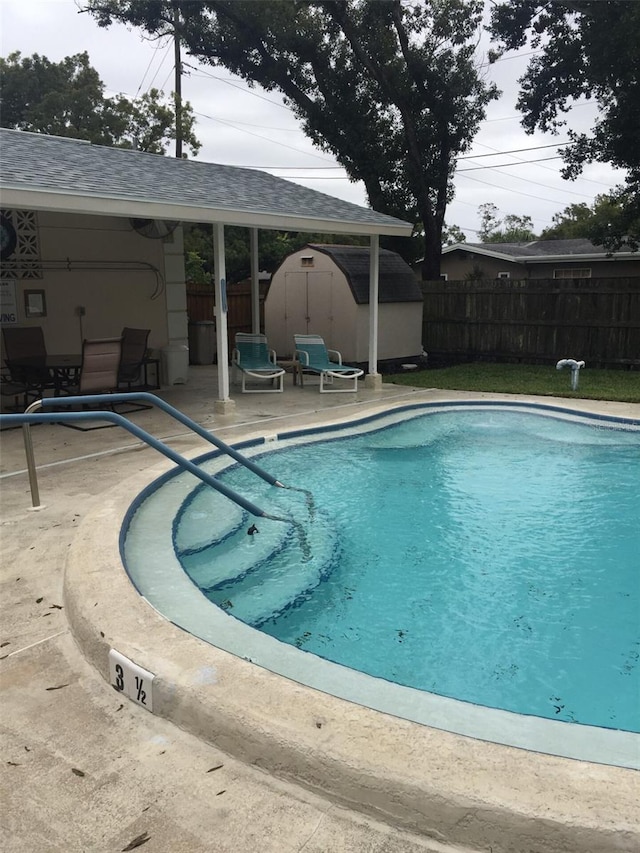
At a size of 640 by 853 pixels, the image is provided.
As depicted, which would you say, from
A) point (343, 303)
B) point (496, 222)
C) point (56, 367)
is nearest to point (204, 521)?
point (56, 367)

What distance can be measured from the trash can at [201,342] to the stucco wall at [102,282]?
310cm

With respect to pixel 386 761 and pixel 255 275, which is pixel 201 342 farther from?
pixel 386 761

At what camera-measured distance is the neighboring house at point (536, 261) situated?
79.5 feet

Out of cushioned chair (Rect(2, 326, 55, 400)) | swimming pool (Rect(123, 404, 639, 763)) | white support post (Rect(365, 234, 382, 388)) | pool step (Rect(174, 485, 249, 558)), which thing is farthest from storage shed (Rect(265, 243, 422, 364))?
pool step (Rect(174, 485, 249, 558))

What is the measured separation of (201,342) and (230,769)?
13701 mm

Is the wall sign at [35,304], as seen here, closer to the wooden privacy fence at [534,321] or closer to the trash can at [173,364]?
the trash can at [173,364]

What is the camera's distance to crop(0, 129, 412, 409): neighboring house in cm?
787

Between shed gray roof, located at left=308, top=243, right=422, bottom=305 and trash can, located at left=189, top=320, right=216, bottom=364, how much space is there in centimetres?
299

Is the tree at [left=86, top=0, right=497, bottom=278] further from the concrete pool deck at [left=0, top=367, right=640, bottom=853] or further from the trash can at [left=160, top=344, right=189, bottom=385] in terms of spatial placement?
the concrete pool deck at [left=0, top=367, right=640, bottom=853]

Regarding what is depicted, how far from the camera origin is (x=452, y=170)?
18.3 metres

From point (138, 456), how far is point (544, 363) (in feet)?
35.7

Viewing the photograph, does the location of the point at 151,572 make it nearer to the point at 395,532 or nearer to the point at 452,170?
the point at 395,532

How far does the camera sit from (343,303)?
14.1 meters

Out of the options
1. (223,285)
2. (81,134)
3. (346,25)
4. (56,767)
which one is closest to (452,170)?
(346,25)
